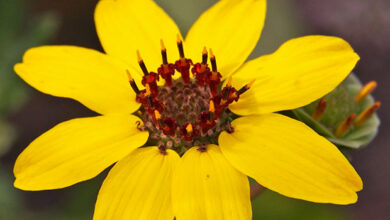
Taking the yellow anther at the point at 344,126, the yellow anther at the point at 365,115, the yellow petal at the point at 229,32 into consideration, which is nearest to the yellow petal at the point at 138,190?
the yellow petal at the point at 229,32

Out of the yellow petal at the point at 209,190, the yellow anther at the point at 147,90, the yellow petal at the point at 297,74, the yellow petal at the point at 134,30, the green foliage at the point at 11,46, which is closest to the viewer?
the yellow petal at the point at 209,190

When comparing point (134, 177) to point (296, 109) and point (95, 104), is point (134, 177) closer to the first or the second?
point (95, 104)

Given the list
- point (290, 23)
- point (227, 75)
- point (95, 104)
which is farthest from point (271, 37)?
point (95, 104)

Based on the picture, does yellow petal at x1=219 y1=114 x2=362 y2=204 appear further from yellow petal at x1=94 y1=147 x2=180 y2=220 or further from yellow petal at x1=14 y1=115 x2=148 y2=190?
yellow petal at x1=14 y1=115 x2=148 y2=190

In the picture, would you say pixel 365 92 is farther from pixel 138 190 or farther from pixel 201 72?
pixel 138 190

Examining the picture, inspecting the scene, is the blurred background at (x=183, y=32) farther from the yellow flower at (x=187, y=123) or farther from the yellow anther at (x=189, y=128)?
the yellow anther at (x=189, y=128)

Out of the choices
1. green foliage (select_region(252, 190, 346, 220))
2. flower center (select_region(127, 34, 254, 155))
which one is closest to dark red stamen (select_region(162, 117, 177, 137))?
flower center (select_region(127, 34, 254, 155))
